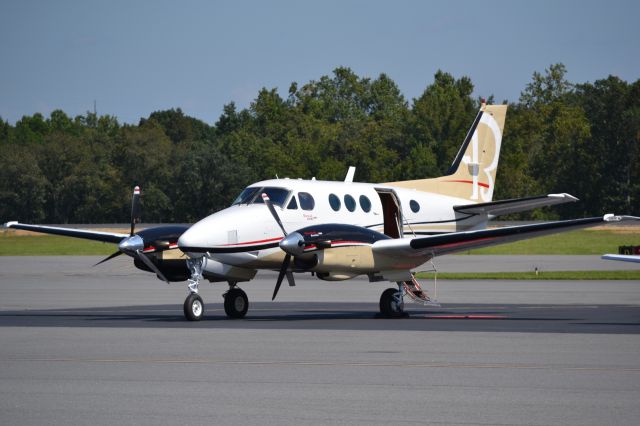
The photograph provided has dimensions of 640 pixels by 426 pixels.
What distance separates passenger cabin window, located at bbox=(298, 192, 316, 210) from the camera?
82.8 ft

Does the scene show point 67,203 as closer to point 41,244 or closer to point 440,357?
point 41,244

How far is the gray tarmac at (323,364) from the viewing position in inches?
441

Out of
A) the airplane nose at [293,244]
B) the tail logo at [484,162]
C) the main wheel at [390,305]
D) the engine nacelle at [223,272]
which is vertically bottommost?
the main wheel at [390,305]

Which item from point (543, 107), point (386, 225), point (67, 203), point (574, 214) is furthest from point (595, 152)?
point (386, 225)

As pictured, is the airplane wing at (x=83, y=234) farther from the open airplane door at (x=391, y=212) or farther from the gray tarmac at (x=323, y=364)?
the open airplane door at (x=391, y=212)

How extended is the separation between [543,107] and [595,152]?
1095 inches

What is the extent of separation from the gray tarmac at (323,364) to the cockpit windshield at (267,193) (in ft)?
8.78

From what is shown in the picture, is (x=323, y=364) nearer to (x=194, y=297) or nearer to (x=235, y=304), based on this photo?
(x=194, y=297)

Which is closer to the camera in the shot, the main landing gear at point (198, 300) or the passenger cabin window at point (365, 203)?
the main landing gear at point (198, 300)

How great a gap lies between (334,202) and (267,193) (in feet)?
6.18

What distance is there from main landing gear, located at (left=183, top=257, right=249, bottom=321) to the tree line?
242ft

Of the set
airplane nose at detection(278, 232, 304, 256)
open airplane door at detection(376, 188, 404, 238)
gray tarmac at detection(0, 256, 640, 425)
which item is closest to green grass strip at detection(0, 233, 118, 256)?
gray tarmac at detection(0, 256, 640, 425)

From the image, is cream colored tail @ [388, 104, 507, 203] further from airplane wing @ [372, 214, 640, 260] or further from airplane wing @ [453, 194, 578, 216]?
airplane wing @ [372, 214, 640, 260]

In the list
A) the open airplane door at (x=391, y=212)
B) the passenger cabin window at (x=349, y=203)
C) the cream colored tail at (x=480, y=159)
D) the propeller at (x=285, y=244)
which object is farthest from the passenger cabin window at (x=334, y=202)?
the cream colored tail at (x=480, y=159)
